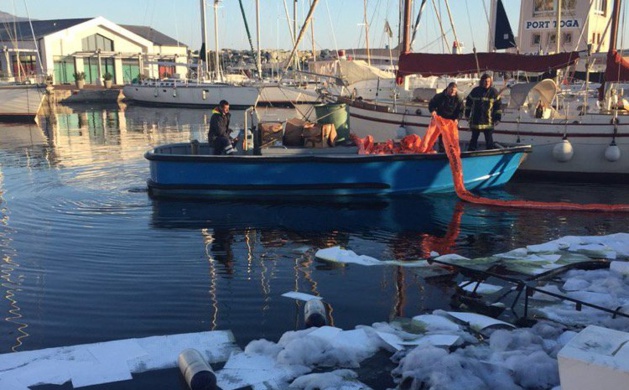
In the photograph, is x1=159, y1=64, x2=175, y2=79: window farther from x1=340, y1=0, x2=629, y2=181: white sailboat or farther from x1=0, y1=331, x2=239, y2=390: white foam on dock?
x1=0, y1=331, x2=239, y2=390: white foam on dock

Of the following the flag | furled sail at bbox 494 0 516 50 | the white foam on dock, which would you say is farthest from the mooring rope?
the flag

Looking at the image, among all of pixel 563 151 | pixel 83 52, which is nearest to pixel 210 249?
pixel 563 151

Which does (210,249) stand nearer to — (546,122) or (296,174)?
(296,174)

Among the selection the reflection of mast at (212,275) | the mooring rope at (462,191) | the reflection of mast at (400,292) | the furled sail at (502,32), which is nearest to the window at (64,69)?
the furled sail at (502,32)

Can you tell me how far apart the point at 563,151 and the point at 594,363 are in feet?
37.9

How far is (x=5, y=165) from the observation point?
16.8 m

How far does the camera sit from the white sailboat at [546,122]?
13.9 metres

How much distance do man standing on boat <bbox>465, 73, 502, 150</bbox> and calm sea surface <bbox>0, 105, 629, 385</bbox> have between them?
136cm

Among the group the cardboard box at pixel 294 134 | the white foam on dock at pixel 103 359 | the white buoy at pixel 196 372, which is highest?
the cardboard box at pixel 294 134

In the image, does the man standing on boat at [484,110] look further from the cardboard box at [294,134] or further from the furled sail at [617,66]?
the furled sail at [617,66]

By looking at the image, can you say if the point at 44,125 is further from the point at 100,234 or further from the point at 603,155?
the point at 603,155

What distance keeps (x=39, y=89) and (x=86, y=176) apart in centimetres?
2190

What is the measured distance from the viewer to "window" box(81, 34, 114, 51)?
179ft

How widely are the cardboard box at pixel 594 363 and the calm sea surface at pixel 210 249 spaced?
2794mm
